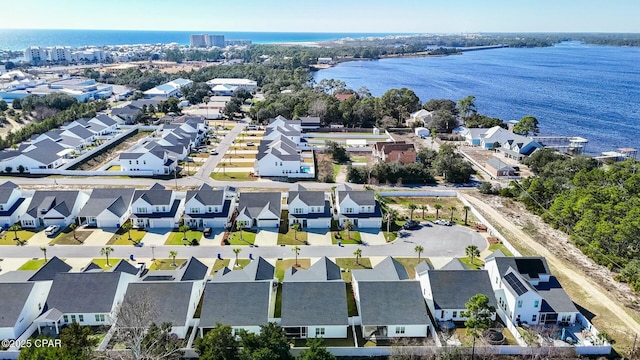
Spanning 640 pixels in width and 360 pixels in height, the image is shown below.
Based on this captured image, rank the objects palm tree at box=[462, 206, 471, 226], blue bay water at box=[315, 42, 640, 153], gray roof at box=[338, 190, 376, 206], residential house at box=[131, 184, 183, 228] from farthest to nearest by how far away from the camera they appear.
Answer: blue bay water at box=[315, 42, 640, 153] → palm tree at box=[462, 206, 471, 226] → gray roof at box=[338, 190, 376, 206] → residential house at box=[131, 184, 183, 228]

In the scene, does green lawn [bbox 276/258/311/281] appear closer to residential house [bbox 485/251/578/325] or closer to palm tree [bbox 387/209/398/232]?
palm tree [bbox 387/209/398/232]

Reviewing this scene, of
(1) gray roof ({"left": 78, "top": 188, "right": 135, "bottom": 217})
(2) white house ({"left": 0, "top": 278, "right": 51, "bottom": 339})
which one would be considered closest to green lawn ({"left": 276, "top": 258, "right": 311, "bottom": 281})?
(2) white house ({"left": 0, "top": 278, "right": 51, "bottom": 339})

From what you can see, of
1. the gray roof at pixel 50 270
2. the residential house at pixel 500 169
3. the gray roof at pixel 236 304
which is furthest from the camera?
the residential house at pixel 500 169

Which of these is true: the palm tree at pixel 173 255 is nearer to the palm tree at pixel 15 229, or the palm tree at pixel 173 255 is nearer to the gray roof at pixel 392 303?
the palm tree at pixel 15 229

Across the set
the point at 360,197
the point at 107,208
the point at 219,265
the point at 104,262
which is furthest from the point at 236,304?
the point at 107,208

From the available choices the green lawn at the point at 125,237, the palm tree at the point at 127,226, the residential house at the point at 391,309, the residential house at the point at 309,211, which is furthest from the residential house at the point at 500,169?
the palm tree at the point at 127,226

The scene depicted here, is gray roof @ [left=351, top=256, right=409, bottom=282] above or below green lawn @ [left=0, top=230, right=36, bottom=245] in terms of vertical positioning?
above

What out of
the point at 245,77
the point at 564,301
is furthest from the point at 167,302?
the point at 245,77

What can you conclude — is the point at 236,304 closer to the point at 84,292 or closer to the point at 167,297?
the point at 167,297
